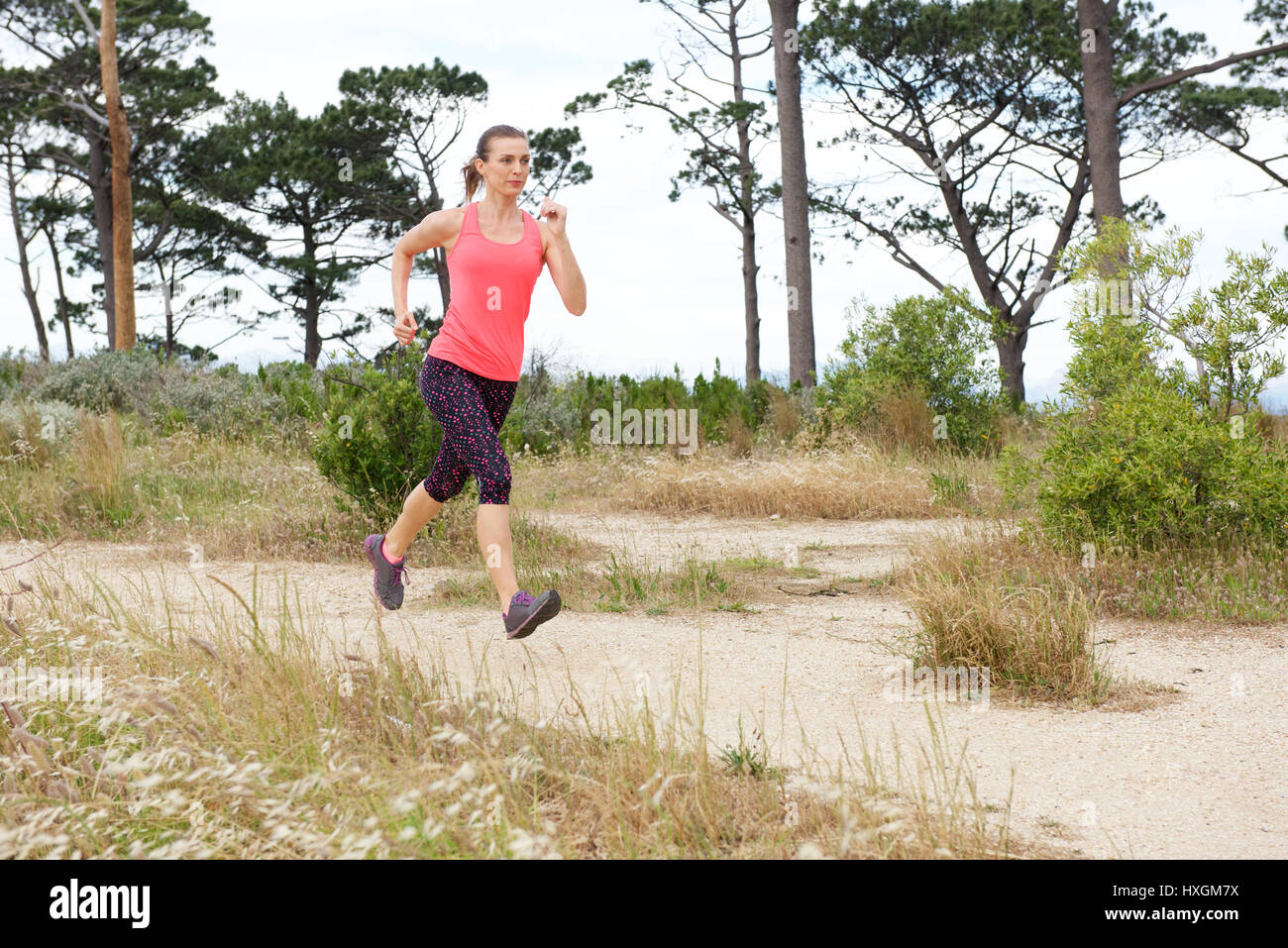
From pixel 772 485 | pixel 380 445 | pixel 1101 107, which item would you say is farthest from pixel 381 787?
pixel 1101 107

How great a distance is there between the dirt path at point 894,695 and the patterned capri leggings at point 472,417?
684 mm

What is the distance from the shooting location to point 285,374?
1500 centimetres

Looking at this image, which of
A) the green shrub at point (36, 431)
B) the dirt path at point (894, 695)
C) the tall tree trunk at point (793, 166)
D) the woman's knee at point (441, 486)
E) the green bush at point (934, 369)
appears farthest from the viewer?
the tall tree trunk at point (793, 166)

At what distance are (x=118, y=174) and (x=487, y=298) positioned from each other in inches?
702

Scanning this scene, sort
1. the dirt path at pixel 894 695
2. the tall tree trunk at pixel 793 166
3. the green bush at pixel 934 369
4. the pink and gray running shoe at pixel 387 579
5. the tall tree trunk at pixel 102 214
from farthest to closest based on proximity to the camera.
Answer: the tall tree trunk at pixel 102 214 → the tall tree trunk at pixel 793 166 → the green bush at pixel 934 369 → the pink and gray running shoe at pixel 387 579 → the dirt path at pixel 894 695

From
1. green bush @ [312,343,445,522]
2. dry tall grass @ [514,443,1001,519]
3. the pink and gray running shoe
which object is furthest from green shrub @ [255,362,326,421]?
the pink and gray running shoe

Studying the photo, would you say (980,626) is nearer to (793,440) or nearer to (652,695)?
(652,695)

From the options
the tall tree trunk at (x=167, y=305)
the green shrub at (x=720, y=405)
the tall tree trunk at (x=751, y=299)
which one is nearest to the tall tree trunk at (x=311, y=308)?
the tall tree trunk at (x=167, y=305)

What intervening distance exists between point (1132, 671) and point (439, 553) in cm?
418

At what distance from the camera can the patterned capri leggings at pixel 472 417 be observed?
4473mm

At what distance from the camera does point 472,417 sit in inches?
177

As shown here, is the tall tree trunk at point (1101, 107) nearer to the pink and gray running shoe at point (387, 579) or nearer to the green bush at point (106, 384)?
the pink and gray running shoe at point (387, 579)

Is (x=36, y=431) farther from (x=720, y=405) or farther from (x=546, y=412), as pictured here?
(x=720, y=405)
